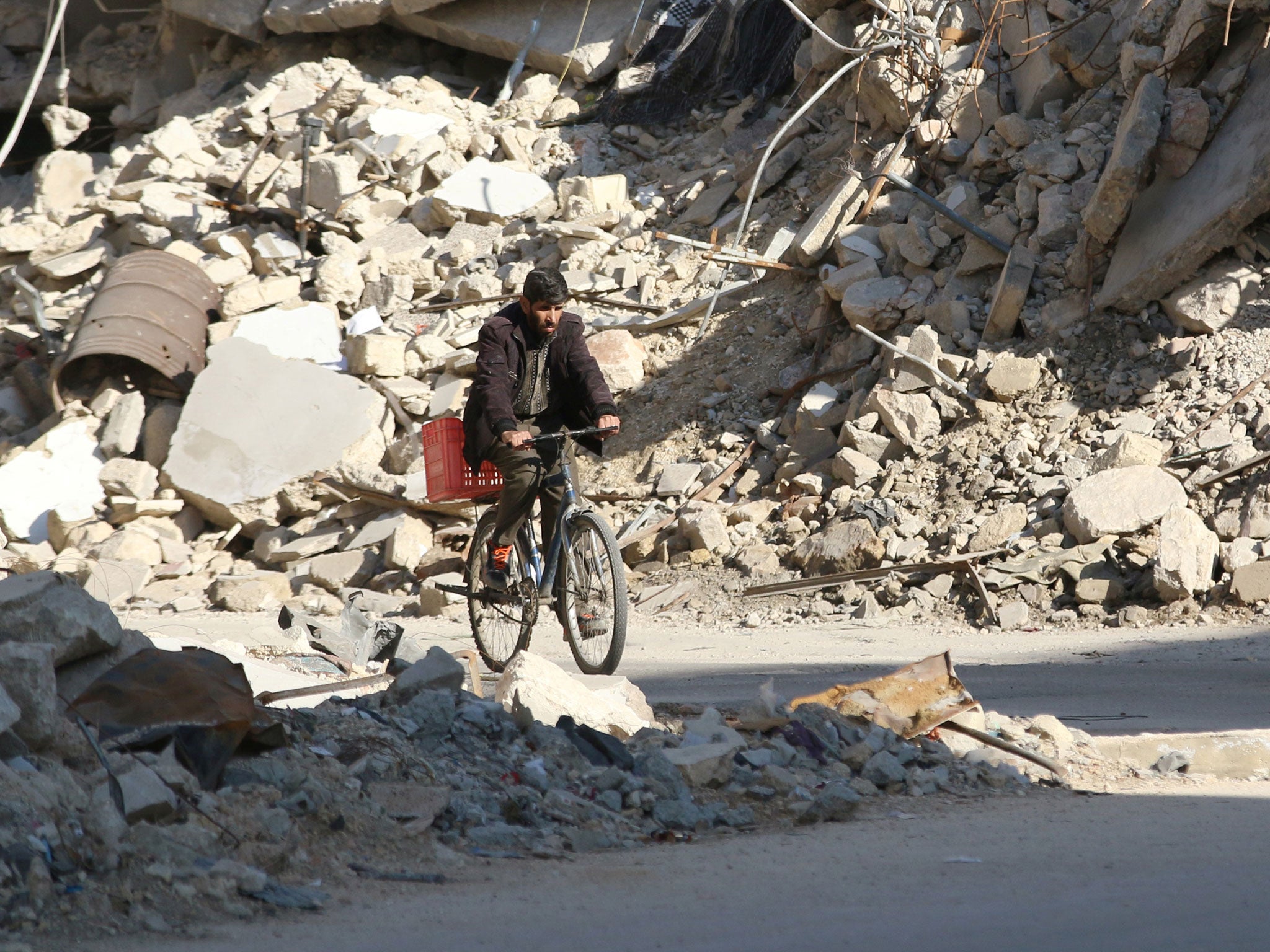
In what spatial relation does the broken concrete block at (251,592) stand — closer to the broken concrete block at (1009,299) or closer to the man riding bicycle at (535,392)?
the man riding bicycle at (535,392)

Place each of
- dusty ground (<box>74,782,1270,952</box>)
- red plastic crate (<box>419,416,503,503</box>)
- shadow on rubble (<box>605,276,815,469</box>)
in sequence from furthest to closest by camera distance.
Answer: shadow on rubble (<box>605,276,815,469</box>) → red plastic crate (<box>419,416,503,503</box>) → dusty ground (<box>74,782,1270,952</box>)

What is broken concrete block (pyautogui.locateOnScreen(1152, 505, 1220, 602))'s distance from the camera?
694 centimetres

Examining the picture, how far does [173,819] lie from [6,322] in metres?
13.0

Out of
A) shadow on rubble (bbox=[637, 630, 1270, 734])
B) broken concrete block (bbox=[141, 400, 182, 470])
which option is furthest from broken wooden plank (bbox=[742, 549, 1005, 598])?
broken concrete block (bbox=[141, 400, 182, 470])

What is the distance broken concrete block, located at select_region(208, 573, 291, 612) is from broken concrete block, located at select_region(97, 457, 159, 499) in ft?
5.43

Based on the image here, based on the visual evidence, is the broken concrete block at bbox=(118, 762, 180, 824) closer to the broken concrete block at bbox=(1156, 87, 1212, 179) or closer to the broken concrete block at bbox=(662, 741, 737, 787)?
the broken concrete block at bbox=(662, 741, 737, 787)

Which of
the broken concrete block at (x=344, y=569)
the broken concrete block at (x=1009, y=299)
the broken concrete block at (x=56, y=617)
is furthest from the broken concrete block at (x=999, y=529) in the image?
the broken concrete block at (x=56, y=617)

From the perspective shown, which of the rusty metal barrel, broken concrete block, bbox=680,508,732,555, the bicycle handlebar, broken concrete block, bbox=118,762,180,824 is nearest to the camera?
broken concrete block, bbox=118,762,180,824

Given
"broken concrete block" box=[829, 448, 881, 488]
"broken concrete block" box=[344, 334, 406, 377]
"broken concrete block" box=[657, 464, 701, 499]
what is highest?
"broken concrete block" box=[344, 334, 406, 377]

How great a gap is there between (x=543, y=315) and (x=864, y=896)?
3.54 metres

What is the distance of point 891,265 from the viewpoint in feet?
33.2

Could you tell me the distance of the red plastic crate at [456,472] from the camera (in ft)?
20.7

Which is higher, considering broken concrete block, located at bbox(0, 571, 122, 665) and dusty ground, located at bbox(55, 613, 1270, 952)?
broken concrete block, located at bbox(0, 571, 122, 665)

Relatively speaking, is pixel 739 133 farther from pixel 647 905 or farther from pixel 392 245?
pixel 647 905
